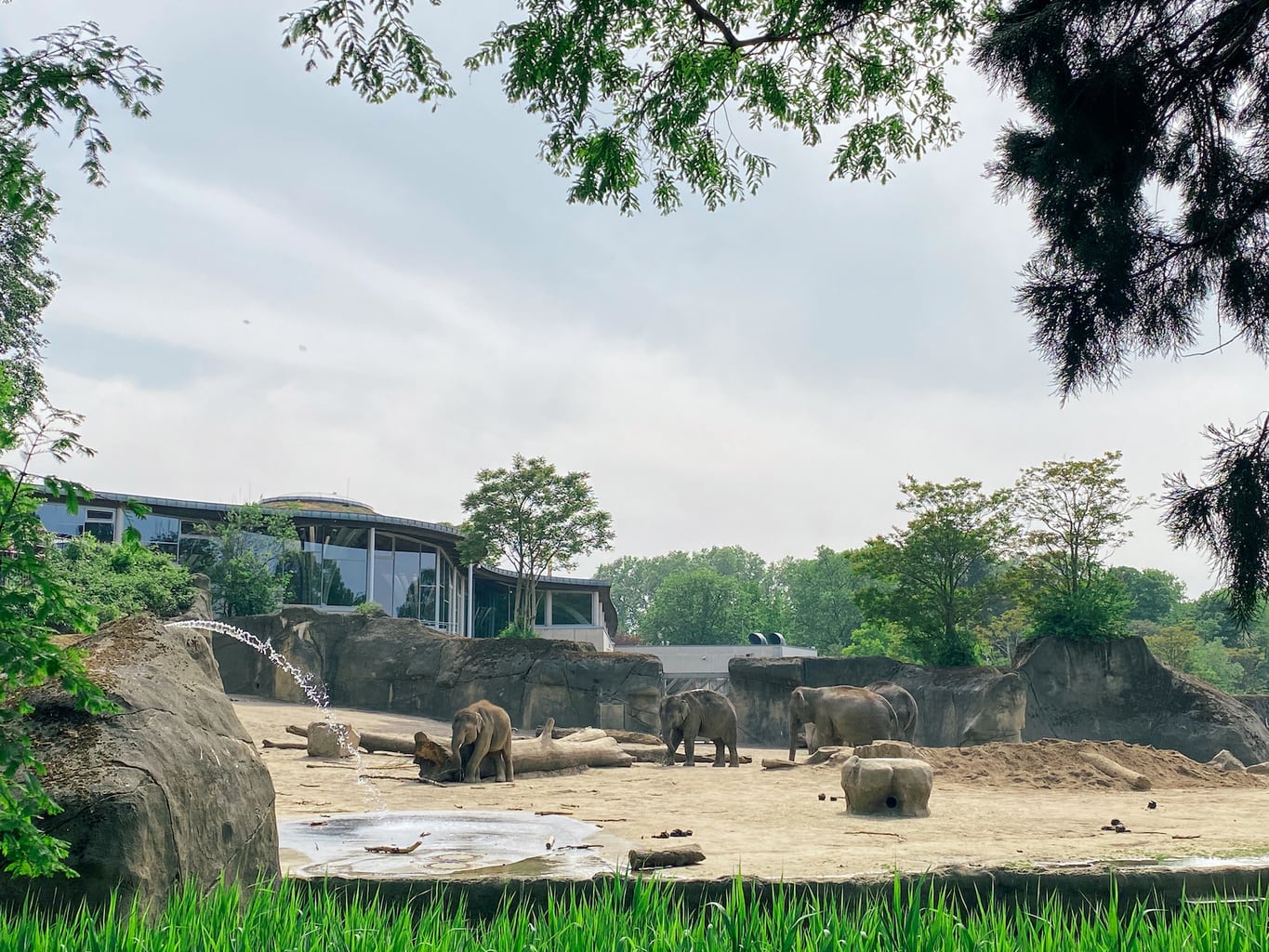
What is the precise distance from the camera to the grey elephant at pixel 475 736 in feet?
45.0

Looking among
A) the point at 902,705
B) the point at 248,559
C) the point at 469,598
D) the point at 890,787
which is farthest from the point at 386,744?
the point at 469,598

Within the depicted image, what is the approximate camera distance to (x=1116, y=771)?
15445mm

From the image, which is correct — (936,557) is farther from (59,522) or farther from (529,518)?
(59,522)

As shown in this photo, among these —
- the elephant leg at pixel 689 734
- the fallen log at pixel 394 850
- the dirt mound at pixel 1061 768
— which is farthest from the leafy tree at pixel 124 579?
the fallen log at pixel 394 850

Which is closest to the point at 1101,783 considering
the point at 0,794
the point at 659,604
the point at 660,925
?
the point at 660,925

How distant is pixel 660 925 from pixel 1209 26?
5.15 m

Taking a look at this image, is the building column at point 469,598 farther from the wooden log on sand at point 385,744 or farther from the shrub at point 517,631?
the wooden log on sand at point 385,744

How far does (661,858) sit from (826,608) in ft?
A: 257

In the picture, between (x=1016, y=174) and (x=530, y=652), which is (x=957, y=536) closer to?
(x=530, y=652)

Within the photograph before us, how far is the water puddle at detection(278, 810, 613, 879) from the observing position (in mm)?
6391

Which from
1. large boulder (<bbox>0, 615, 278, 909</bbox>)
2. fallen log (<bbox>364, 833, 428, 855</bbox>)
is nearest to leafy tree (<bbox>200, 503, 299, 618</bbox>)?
fallen log (<bbox>364, 833, 428, 855</bbox>)

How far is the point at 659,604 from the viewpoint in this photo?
86812mm

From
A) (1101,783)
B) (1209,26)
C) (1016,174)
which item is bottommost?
(1101,783)

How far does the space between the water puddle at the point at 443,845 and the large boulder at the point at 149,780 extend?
1.62 ft
